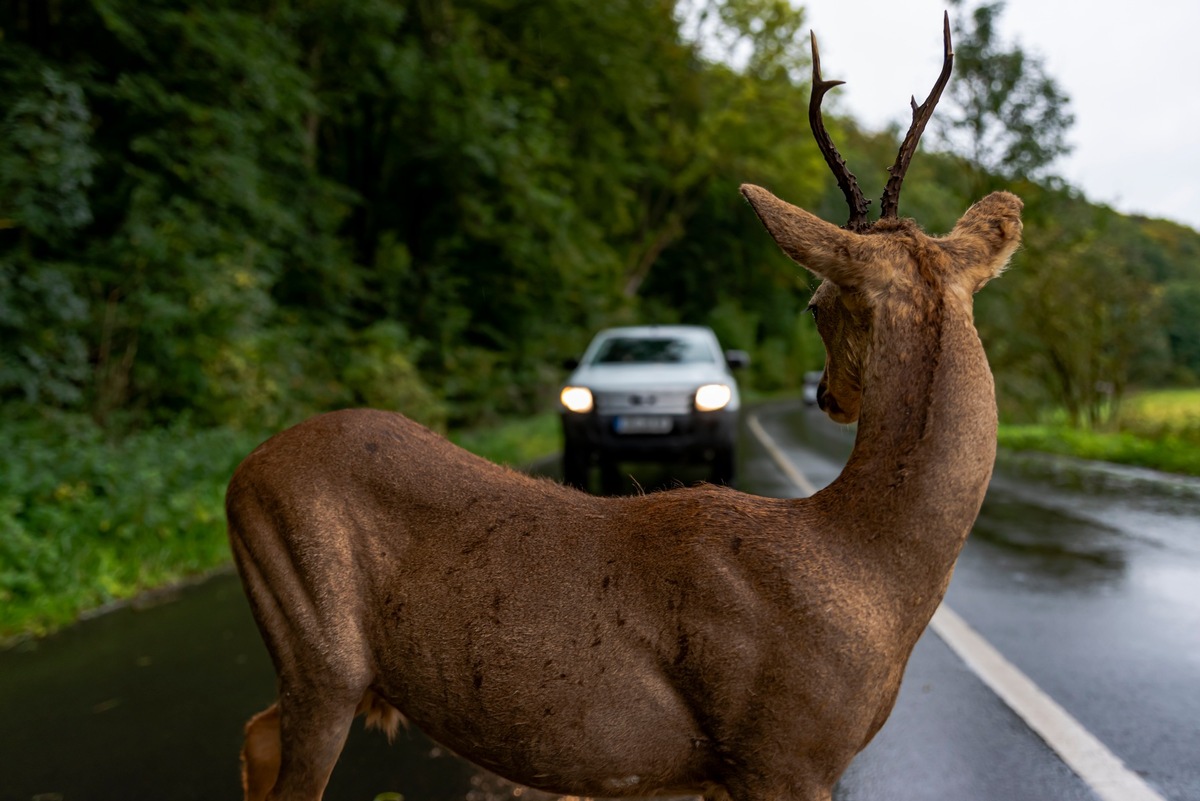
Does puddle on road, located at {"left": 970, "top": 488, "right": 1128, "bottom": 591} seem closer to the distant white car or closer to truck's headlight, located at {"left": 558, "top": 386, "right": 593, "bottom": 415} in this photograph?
the distant white car

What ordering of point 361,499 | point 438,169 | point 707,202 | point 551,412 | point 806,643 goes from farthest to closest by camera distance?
point 707,202 → point 551,412 → point 438,169 → point 361,499 → point 806,643

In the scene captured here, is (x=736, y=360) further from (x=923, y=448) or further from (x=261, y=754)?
(x=923, y=448)

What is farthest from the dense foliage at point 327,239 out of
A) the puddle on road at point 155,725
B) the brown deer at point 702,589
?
the brown deer at point 702,589

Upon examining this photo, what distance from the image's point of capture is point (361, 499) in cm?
185

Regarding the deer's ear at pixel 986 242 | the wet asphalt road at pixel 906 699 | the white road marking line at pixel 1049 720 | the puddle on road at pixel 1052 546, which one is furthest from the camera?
the puddle on road at pixel 1052 546

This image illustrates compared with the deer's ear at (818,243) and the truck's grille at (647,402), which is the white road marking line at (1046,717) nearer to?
the deer's ear at (818,243)

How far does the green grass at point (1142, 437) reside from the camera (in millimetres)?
12172

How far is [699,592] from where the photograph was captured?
160 cm

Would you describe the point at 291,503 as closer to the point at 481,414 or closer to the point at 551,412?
the point at 481,414

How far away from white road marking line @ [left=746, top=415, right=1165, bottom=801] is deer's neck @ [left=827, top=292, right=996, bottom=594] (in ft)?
6.69

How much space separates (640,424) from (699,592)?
7268mm

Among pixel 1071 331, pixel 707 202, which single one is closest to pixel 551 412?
pixel 1071 331

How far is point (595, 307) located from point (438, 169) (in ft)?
27.9

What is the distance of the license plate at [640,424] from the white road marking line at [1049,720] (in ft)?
13.7
